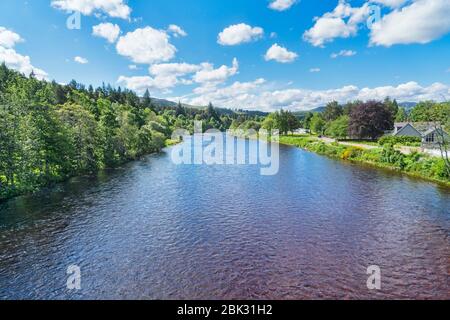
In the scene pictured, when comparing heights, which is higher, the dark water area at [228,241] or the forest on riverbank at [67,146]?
the forest on riverbank at [67,146]

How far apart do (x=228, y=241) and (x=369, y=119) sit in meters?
60.9

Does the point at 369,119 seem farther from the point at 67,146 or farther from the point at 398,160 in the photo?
the point at 67,146

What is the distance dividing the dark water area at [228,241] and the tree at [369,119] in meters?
39.8

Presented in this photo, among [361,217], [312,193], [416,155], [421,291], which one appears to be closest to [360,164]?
[416,155]

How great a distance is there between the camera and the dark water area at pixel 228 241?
12.7 metres

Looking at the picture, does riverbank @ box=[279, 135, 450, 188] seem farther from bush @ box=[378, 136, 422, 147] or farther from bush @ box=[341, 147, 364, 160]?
bush @ box=[378, 136, 422, 147]

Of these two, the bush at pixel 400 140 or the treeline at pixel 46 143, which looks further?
the bush at pixel 400 140

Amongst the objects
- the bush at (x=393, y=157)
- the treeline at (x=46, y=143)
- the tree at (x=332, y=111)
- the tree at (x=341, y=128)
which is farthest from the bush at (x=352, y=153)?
the tree at (x=332, y=111)

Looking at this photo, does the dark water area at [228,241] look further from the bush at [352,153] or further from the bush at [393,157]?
the bush at [352,153]

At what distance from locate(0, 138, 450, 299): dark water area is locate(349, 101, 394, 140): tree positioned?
39.8m

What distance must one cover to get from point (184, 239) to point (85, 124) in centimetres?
2640

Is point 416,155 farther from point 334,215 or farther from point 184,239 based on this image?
point 184,239

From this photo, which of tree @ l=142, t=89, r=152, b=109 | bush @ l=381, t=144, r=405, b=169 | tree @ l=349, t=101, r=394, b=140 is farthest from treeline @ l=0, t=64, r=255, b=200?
tree @ l=142, t=89, r=152, b=109

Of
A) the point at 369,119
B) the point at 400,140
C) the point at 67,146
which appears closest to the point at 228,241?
the point at 67,146
